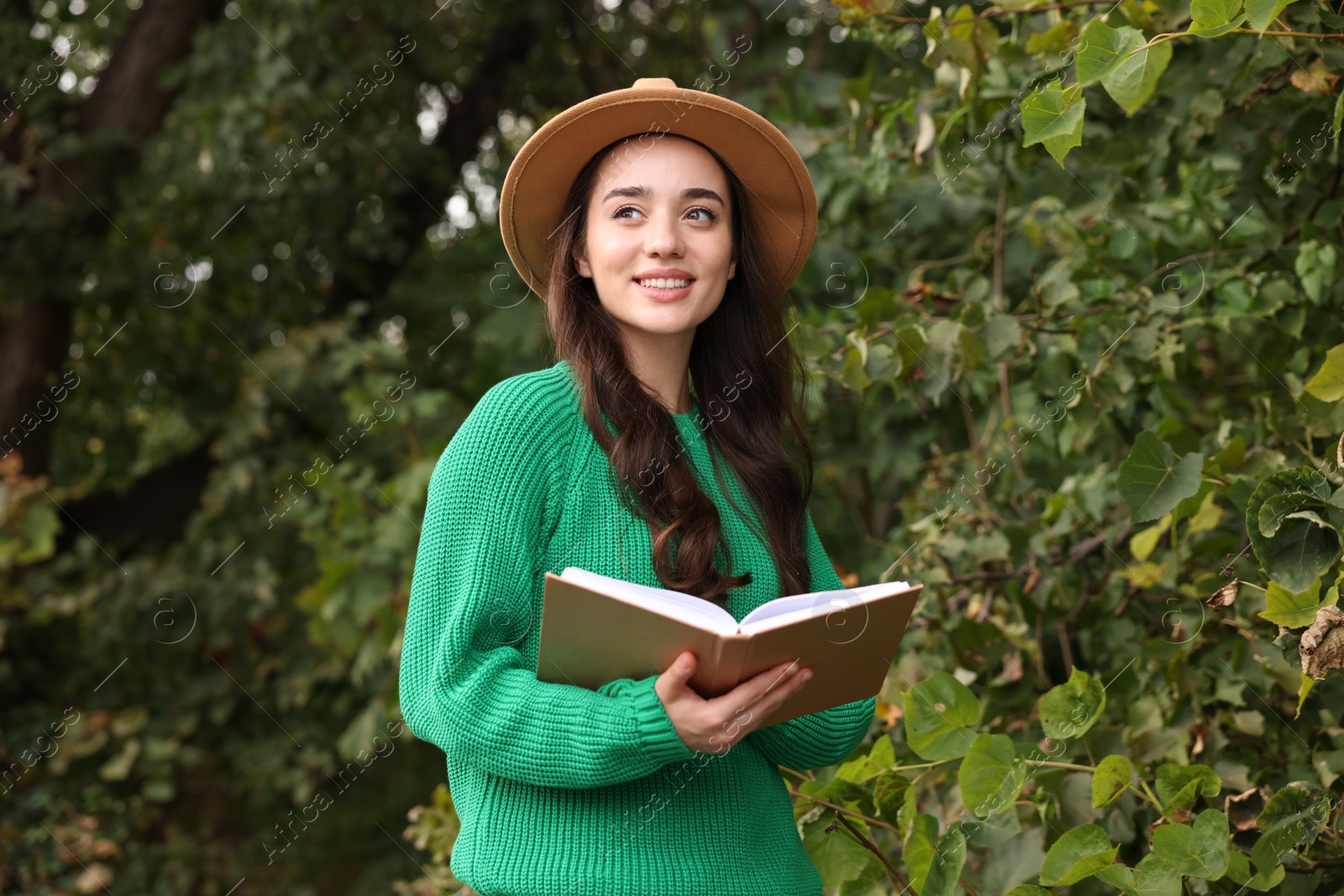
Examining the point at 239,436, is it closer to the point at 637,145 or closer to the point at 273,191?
the point at 273,191

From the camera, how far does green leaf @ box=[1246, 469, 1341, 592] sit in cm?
153

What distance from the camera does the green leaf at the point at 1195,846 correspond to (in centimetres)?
150

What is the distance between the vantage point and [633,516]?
4.78ft

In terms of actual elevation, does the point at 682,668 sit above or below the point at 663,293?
below

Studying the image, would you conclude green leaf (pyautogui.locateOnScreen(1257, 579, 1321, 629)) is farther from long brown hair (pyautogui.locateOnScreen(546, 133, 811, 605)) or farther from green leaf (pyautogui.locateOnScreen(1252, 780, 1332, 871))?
long brown hair (pyautogui.locateOnScreen(546, 133, 811, 605))

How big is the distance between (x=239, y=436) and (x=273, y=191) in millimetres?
906

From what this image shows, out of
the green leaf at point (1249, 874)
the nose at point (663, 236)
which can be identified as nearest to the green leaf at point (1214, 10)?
the nose at point (663, 236)

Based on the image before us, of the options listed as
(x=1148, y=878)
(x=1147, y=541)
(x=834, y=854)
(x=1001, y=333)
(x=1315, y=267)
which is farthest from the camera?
(x=1001, y=333)

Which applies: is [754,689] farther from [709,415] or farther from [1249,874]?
[1249,874]

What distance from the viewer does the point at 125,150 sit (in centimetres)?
447

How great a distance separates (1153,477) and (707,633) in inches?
35.6

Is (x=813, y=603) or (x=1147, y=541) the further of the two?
(x=1147, y=541)

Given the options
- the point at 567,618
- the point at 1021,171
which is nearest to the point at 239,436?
the point at 1021,171

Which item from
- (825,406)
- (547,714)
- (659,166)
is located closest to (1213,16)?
(659,166)
